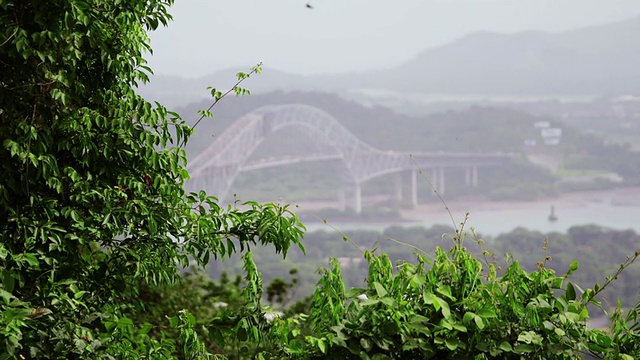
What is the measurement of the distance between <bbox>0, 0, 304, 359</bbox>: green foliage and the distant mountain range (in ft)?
54.7

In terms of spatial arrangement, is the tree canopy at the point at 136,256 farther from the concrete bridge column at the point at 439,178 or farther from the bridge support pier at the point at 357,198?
the concrete bridge column at the point at 439,178

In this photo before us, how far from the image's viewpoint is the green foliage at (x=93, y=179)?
7.15 feet

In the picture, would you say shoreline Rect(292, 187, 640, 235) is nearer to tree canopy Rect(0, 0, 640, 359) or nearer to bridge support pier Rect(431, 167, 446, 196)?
bridge support pier Rect(431, 167, 446, 196)

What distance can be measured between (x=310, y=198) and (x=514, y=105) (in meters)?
5.26

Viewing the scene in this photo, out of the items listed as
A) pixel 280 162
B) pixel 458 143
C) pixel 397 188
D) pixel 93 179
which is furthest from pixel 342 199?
pixel 93 179

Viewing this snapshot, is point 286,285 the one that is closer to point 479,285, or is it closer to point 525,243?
point 479,285

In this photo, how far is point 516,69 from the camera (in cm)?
2070

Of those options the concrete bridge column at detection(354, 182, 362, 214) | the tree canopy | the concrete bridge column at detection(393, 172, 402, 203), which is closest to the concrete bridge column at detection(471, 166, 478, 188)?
the concrete bridge column at detection(393, 172, 402, 203)

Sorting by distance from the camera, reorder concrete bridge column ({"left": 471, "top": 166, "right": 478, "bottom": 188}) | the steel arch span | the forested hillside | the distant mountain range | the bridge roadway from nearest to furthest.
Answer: the steel arch span, the bridge roadway, the forested hillside, concrete bridge column ({"left": 471, "top": 166, "right": 478, "bottom": 188}), the distant mountain range

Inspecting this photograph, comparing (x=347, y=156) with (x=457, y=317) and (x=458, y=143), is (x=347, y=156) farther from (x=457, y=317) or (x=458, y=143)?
(x=457, y=317)

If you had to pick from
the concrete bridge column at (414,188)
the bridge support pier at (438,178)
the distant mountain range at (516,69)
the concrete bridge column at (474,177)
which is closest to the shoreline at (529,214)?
the concrete bridge column at (414,188)

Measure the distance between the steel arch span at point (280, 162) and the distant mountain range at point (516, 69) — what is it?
1.54 meters

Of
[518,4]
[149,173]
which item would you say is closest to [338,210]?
[518,4]

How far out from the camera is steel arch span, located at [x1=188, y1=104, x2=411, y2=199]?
1473cm
